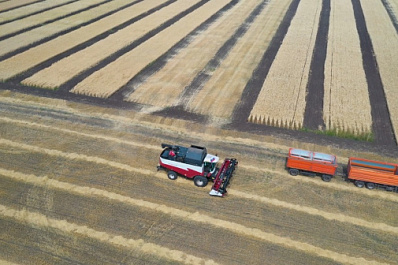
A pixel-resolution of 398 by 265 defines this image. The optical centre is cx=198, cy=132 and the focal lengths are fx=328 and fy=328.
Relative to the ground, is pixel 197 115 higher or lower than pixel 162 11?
lower

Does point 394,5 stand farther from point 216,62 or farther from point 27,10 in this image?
point 27,10

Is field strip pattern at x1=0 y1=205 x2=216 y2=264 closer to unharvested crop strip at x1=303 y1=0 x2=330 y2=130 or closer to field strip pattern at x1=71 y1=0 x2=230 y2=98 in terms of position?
field strip pattern at x1=71 y1=0 x2=230 y2=98

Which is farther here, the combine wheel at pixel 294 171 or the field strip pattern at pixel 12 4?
the field strip pattern at pixel 12 4

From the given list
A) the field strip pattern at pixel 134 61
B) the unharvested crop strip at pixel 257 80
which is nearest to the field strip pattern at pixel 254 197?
Answer: the field strip pattern at pixel 134 61

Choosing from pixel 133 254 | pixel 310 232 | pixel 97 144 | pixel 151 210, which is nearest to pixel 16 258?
pixel 133 254

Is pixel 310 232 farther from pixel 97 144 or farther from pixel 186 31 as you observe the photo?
pixel 186 31

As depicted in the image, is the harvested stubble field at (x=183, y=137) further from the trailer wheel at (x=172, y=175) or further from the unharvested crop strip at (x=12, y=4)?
the unharvested crop strip at (x=12, y=4)
